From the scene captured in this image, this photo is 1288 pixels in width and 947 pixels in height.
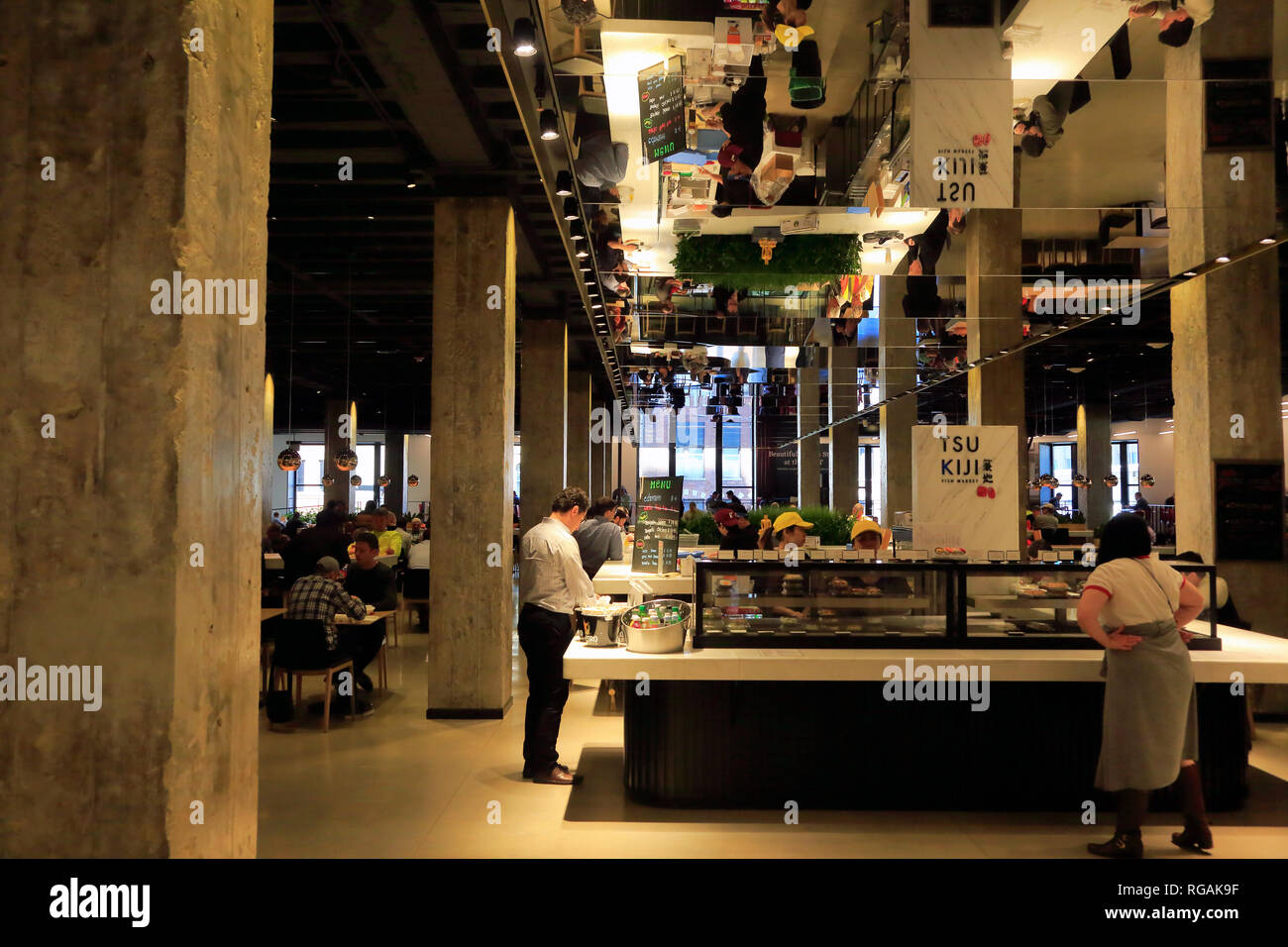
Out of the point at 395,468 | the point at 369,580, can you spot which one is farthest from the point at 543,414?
the point at 395,468

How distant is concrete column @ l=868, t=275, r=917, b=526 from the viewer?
10266 millimetres

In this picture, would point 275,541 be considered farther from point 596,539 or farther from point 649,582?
point 649,582

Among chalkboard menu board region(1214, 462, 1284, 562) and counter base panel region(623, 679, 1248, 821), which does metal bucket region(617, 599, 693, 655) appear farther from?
chalkboard menu board region(1214, 462, 1284, 562)

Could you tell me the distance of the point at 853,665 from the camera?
186 inches

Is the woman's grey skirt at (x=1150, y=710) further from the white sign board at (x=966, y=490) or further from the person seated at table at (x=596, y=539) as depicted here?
the person seated at table at (x=596, y=539)

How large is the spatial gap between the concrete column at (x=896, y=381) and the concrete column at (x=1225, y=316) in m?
2.44

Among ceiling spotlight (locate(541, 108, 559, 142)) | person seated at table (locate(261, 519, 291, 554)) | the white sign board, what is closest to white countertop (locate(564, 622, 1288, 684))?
the white sign board

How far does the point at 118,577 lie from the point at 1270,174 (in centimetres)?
846

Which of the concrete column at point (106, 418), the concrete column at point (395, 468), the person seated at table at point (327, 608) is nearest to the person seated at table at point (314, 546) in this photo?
the person seated at table at point (327, 608)

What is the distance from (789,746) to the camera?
4.97 meters

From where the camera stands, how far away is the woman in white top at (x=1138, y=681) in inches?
164

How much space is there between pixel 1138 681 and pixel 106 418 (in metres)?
4.33
